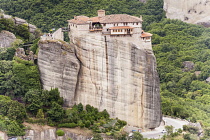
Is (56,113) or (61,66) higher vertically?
(61,66)

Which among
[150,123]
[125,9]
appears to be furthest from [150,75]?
Answer: [125,9]

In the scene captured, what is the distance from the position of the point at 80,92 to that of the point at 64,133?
6.61 metres

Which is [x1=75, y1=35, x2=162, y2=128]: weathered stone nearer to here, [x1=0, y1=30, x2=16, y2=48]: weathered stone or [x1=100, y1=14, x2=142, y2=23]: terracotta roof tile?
[x1=100, y1=14, x2=142, y2=23]: terracotta roof tile

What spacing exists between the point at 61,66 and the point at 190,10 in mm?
64819

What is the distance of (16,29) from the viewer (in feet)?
218

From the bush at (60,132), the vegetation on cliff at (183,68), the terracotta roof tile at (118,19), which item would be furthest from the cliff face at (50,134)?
the vegetation on cliff at (183,68)

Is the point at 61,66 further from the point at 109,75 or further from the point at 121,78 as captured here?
the point at 121,78

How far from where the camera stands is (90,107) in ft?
186

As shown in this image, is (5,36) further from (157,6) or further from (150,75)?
(157,6)

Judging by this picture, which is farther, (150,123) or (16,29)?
(16,29)

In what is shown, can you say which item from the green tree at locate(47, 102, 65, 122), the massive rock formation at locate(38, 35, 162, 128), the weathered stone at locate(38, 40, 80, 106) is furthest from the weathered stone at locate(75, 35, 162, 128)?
the green tree at locate(47, 102, 65, 122)

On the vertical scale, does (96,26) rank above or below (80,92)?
above

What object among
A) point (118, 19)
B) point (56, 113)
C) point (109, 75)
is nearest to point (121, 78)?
point (109, 75)

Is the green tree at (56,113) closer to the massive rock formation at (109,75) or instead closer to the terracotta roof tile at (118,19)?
the massive rock formation at (109,75)
